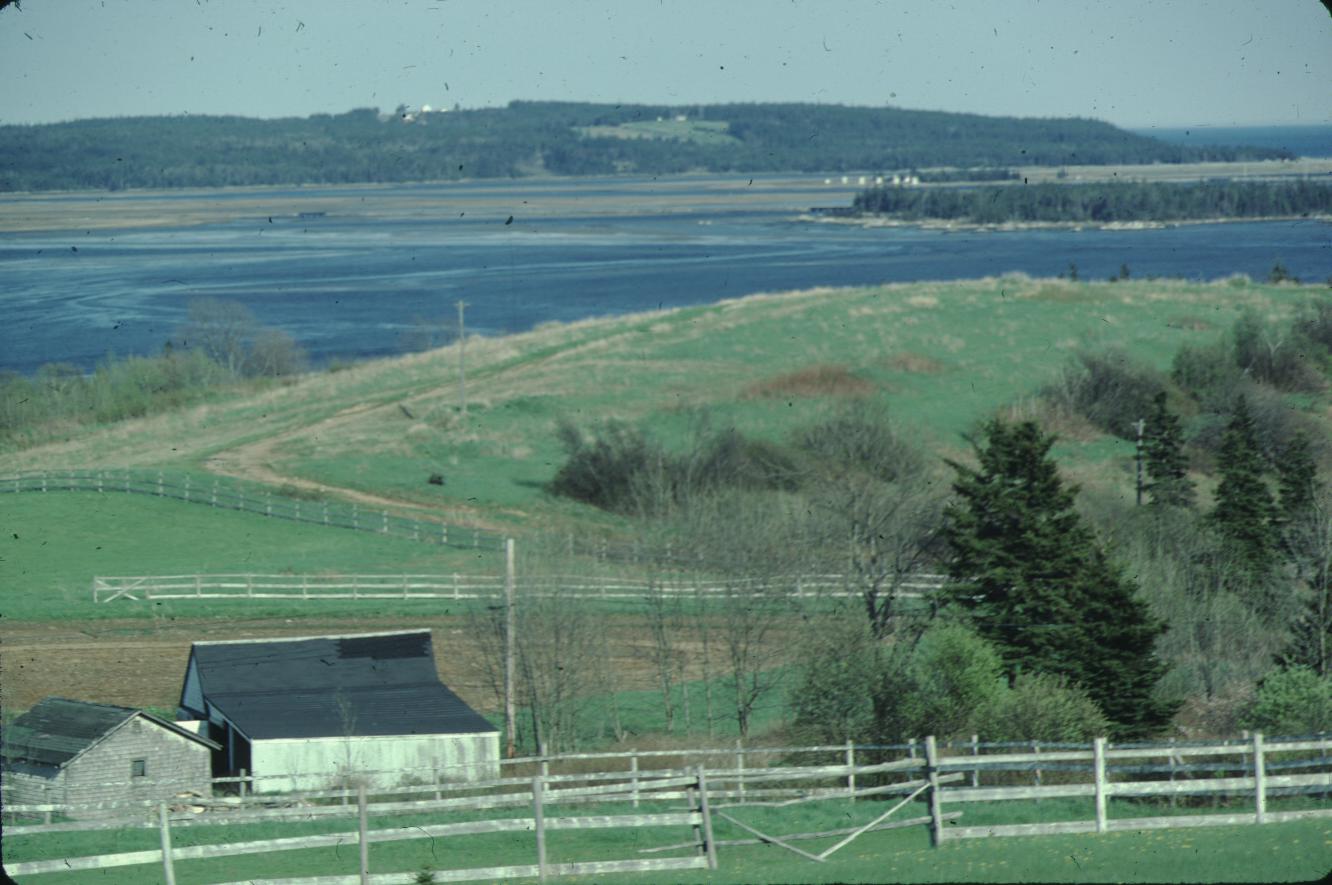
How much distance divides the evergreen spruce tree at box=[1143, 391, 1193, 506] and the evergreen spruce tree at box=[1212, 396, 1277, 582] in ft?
7.26

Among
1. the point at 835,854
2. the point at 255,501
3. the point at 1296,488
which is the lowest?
the point at 255,501

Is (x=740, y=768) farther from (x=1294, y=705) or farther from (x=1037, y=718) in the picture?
(x=1294, y=705)

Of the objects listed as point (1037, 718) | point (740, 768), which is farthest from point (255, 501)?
point (1037, 718)

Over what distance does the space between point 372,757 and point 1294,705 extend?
14.4 metres

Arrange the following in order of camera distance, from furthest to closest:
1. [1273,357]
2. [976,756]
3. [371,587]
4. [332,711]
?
1. [1273,357]
2. [371,587]
3. [332,711]
4. [976,756]

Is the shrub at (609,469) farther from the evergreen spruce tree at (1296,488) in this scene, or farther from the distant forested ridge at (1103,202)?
the distant forested ridge at (1103,202)

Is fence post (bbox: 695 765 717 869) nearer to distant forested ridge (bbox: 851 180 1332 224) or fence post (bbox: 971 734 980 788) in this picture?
fence post (bbox: 971 734 980 788)

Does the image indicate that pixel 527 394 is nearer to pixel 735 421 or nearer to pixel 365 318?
pixel 735 421

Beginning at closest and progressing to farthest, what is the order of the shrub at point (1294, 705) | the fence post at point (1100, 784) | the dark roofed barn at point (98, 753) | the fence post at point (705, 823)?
the fence post at point (705, 823)
the fence post at point (1100, 784)
the shrub at point (1294, 705)
the dark roofed barn at point (98, 753)

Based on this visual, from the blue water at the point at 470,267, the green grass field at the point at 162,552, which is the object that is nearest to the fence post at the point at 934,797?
the green grass field at the point at 162,552

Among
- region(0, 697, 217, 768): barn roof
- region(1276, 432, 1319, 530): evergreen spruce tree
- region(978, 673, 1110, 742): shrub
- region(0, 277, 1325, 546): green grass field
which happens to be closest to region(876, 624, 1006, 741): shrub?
region(978, 673, 1110, 742): shrub

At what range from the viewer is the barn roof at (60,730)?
74.7ft

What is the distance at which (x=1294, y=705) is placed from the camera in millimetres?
22359

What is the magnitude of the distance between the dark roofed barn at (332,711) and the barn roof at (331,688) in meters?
0.02
